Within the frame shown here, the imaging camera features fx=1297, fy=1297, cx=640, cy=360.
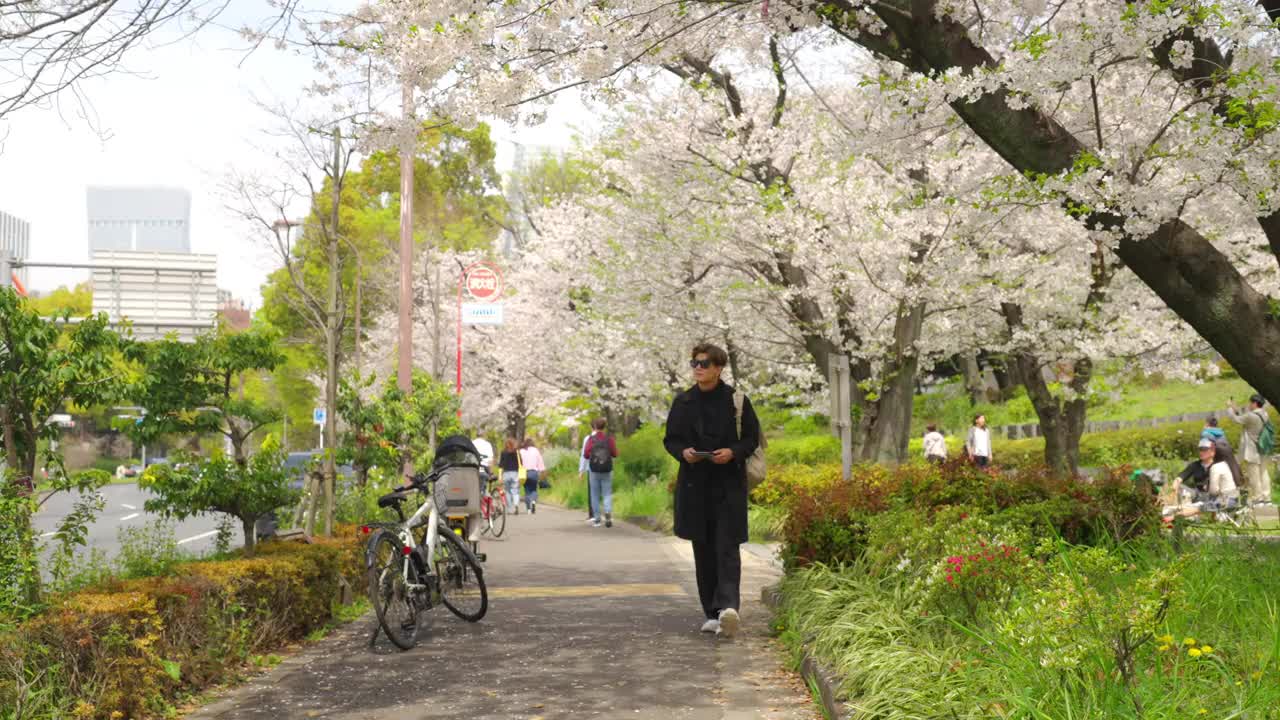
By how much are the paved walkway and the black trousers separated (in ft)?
0.85

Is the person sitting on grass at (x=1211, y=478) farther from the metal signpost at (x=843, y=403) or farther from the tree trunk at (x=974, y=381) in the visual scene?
the tree trunk at (x=974, y=381)

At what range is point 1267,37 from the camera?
804 cm

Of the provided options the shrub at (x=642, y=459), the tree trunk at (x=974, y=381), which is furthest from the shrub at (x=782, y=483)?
the tree trunk at (x=974, y=381)

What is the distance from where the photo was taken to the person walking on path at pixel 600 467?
20625mm

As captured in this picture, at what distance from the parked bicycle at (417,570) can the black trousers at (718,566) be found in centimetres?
166

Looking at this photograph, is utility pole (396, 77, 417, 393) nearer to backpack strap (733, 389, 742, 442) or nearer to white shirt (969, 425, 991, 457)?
backpack strap (733, 389, 742, 442)

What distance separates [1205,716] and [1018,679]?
76cm

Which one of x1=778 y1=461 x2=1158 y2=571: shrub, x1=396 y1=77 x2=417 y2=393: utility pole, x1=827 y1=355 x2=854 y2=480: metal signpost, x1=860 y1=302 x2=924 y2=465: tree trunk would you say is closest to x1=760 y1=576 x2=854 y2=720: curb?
x1=778 y1=461 x2=1158 y2=571: shrub

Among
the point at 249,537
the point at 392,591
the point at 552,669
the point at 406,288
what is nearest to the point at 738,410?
the point at 552,669

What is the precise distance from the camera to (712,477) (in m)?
8.91

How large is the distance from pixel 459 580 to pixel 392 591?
1174mm

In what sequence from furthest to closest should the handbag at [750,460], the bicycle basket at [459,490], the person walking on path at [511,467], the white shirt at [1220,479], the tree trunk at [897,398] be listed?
1. the person walking on path at [511,467]
2. the tree trunk at [897,398]
3. the white shirt at [1220,479]
4. the bicycle basket at [459,490]
5. the handbag at [750,460]

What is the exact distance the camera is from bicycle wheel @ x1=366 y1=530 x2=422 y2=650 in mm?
8281

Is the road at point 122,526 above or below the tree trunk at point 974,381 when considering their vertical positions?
below
